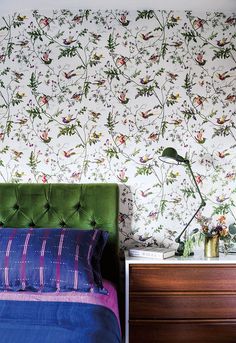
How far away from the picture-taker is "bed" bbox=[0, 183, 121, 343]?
1.68 metres

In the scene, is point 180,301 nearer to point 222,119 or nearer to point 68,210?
point 68,210

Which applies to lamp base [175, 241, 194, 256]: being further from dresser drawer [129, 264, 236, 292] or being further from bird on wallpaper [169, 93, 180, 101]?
bird on wallpaper [169, 93, 180, 101]

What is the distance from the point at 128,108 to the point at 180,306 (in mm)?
1379

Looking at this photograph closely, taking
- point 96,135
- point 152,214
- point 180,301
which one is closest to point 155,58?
point 96,135

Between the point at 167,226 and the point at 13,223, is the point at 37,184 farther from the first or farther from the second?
the point at 167,226

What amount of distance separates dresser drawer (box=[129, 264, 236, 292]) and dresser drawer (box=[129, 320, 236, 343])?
21 centimetres

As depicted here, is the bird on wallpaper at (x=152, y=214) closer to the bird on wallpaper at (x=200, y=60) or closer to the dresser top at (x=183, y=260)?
the dresser top at (x=183, y=260)

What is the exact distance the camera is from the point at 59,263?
2305 millimetres

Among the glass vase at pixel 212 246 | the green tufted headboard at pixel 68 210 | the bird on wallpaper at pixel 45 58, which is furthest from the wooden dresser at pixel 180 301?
the bird on wallpaper at pixel 45 58

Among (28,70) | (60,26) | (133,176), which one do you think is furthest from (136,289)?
(60,26)

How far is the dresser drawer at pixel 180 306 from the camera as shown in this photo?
97.0 inches

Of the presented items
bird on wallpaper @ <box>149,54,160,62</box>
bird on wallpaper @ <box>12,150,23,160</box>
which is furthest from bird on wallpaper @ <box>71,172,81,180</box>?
bird on wallpaper @ <box>149,54,160,62</box>

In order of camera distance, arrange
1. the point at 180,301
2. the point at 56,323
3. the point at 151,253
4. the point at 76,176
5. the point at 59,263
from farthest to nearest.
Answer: the point at 76,176 → the point at 151,253 → the point at 180,301 → the point at 59,263 → the point at 56,323

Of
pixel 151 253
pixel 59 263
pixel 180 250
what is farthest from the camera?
pixel 180 250
